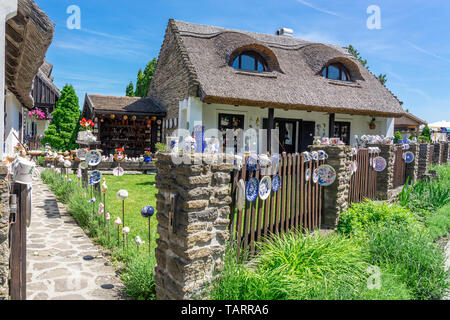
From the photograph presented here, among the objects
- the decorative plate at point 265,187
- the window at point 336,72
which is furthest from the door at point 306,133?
the decorative plate at point 265,187

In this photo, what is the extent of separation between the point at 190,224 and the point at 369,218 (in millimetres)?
3864

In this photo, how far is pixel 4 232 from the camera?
2.39m

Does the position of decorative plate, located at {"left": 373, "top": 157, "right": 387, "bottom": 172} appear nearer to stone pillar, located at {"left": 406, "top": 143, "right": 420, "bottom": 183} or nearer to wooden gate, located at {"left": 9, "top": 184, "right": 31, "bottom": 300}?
stone pillar, located at {"left": 406, "top": 143, "right": 420, "bottom": 183}

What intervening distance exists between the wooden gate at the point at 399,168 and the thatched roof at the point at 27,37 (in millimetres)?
8421

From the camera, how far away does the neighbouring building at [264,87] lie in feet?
35.5

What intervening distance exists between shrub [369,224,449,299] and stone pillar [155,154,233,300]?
2.26 meters

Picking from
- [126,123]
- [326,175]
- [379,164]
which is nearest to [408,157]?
[379,164]

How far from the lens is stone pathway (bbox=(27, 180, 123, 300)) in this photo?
10.3 feet

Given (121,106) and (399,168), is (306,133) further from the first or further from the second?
(121,106)

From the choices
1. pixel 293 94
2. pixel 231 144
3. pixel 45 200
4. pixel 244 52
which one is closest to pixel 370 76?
pixel 293 94

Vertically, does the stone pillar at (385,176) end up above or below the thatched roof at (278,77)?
below

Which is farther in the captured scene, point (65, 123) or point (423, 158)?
point (65, 123)

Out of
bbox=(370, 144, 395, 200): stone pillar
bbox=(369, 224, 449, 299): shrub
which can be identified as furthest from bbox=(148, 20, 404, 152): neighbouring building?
bbox=(369, 224, 449, 299): shrub

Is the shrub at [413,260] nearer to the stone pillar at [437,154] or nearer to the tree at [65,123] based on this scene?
the stone pillar at [437,154]
